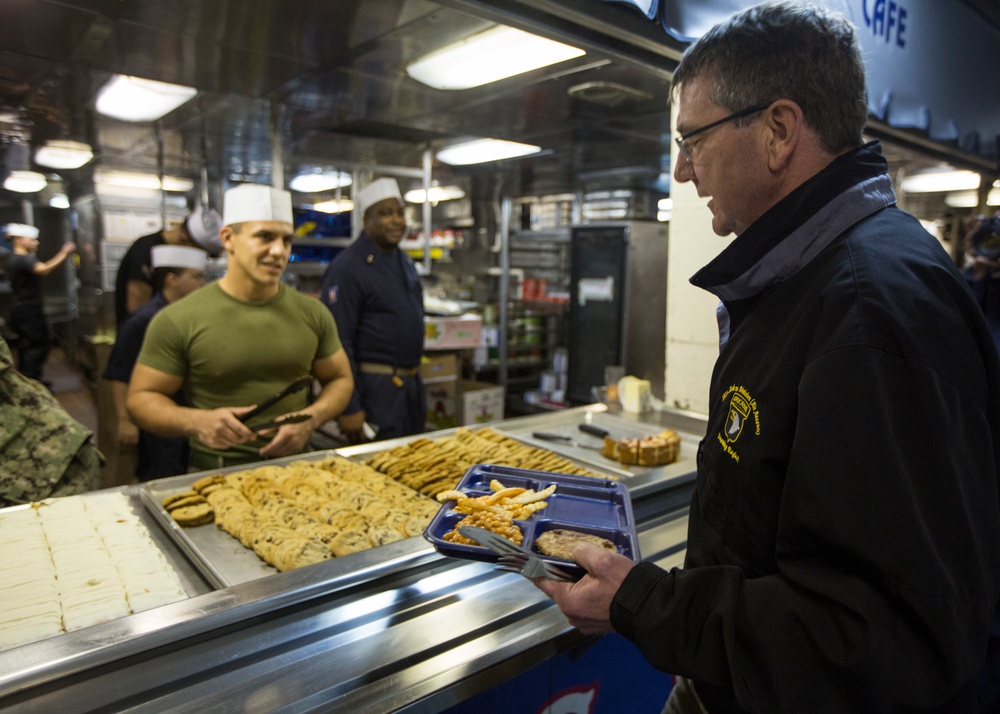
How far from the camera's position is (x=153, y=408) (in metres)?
2.16

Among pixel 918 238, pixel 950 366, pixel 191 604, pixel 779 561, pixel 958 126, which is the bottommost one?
pixel 191 604

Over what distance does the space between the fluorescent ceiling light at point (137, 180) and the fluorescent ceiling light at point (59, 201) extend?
79 cm

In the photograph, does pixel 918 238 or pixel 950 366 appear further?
pixel 918 238

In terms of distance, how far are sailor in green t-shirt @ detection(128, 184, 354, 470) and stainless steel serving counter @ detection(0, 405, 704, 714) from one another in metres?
0.80

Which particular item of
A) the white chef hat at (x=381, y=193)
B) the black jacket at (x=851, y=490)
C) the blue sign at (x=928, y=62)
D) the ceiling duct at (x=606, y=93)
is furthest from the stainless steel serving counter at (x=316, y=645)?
the ceiling duct at (x=606, y=93)

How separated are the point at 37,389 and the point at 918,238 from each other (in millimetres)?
2068

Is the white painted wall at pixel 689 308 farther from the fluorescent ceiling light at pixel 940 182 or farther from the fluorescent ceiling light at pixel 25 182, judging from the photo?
the fluorescent ceiling light at pixel 25 182

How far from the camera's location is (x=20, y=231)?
7.18 metres

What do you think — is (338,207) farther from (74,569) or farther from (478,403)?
(74,569)

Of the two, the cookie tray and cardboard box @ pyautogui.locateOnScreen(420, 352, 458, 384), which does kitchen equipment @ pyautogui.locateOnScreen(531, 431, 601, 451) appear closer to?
the cookie tray

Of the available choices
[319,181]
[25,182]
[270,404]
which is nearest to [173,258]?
[270,404]

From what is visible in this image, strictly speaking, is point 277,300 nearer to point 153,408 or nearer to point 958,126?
point 153,408

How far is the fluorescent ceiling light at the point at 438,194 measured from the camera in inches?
330

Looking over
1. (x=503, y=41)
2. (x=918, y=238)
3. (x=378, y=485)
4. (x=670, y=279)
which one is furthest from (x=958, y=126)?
(x=378, y=485)
